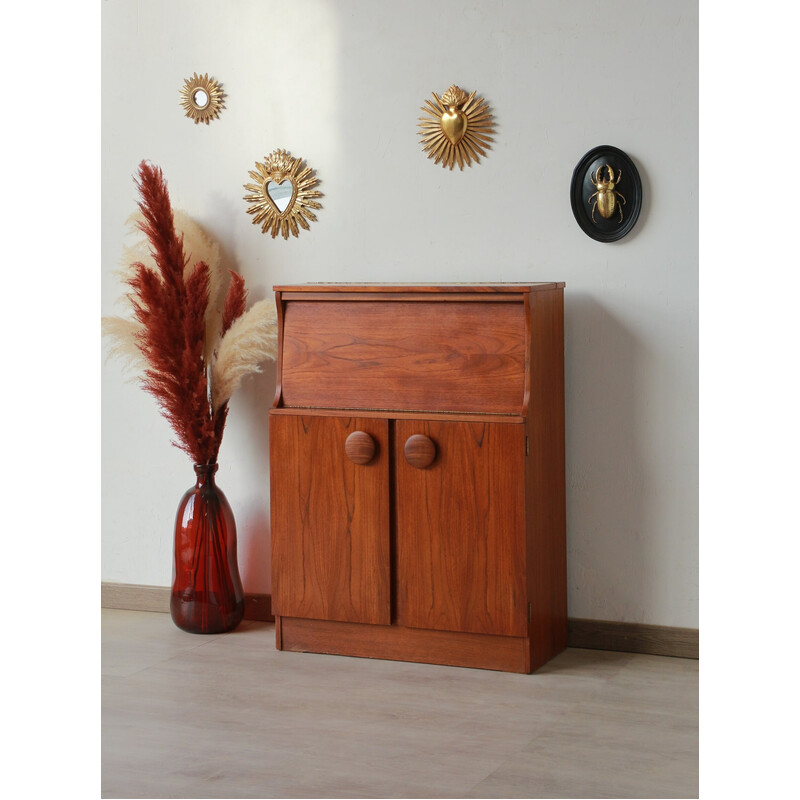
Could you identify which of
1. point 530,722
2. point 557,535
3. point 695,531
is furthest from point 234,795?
point 695,531

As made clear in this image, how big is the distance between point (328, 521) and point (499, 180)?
1.29 m

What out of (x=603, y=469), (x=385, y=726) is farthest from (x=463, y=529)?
(x=385, y=726)

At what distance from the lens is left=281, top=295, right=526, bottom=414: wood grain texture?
3115mm

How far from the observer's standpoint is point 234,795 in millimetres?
2307

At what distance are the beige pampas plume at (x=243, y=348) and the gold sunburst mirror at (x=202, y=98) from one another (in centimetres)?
77

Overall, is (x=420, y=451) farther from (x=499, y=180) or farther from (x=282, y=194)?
(x=282, y=194)

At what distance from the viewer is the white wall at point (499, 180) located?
10.6ft

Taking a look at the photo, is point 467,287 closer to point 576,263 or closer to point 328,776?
point 576,263

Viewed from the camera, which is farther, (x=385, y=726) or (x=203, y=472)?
(x=203, y=472)

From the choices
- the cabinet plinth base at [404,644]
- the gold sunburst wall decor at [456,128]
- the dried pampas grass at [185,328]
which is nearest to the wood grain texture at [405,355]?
the dried pampas grass at [185,328]

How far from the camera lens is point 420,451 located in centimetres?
316

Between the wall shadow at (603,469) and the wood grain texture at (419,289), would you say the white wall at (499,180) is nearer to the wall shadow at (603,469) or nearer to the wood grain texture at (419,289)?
the wall shadow at (603,469)

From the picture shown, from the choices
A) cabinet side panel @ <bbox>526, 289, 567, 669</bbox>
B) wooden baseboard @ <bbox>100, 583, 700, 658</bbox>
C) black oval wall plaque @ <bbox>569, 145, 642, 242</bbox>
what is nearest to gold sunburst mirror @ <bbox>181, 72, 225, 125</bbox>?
black oval wall plaque @ <bbox>569, 145, 642, 242</bbox>

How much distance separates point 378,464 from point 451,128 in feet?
3.87
